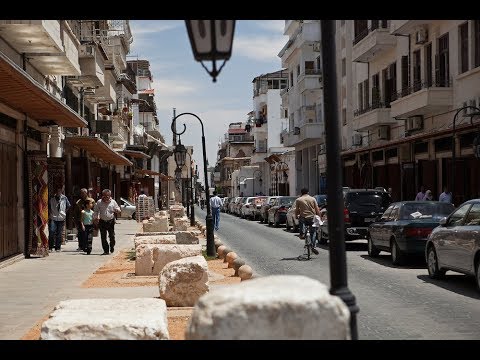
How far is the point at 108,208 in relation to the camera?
22547 mm

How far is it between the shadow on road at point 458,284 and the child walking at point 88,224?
9.96m

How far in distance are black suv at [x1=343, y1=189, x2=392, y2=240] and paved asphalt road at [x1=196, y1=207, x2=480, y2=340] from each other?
0.94m

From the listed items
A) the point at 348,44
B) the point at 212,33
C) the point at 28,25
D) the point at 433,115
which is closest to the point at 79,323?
the point at 212,33

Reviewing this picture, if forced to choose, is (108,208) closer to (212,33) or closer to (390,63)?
(212,33)

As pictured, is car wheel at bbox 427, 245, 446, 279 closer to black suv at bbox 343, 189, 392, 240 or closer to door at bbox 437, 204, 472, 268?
door at bbox 437, 204, 472, 268

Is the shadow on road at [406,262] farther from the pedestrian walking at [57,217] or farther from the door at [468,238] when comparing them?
the pedestrian walking at [57,217]

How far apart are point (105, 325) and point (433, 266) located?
9702 mm

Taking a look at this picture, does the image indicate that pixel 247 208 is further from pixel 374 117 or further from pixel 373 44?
pixel 373 44

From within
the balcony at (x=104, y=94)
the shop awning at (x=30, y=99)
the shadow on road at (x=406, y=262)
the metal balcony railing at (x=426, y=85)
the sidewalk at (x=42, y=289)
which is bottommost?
the shadow on road at (x=406, y=262)

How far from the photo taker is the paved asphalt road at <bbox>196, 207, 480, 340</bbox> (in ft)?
32.3

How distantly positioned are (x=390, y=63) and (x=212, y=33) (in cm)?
3493

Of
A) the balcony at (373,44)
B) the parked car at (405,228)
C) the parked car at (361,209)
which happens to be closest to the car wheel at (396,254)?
the parked car at (405,228)

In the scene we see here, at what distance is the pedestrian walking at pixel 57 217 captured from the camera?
23109 millimetres

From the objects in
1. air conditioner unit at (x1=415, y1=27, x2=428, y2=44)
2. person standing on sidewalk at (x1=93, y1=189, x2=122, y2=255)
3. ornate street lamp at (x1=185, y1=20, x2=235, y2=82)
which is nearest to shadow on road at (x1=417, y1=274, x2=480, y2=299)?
ornate street lamp at (x1=185, y1=20, x2=235, y2=82)
